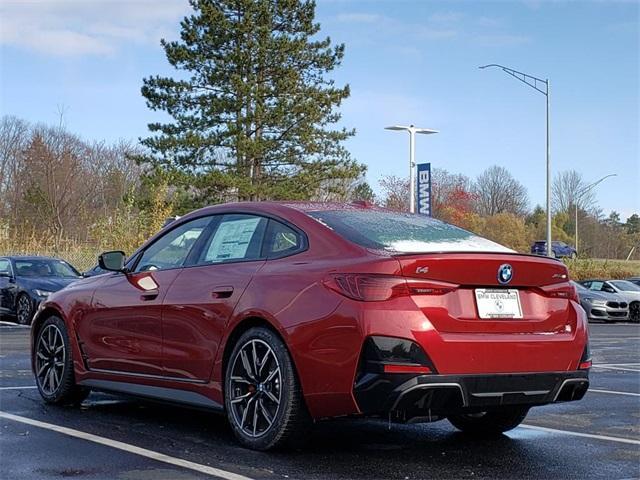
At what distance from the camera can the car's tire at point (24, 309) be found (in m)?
17.8

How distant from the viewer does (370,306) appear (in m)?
4.95

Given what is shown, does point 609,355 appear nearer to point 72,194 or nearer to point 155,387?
point 155,387

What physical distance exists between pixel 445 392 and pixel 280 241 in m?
1.45

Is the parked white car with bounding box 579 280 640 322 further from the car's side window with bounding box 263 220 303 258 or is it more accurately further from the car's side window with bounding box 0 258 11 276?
the car's side window with bounding box 263 220 303 258

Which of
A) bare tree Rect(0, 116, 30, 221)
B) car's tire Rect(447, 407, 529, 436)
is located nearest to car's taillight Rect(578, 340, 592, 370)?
car's tire Rect(447, 407, 529, 436)

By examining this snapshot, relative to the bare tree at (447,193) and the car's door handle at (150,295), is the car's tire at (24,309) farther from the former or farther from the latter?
the bare tree at (447,193)

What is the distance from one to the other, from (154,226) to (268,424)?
26545 millimetres

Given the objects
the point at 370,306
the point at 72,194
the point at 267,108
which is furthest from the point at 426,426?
the point at 72,194

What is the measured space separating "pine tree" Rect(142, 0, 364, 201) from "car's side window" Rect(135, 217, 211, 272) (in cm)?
3041

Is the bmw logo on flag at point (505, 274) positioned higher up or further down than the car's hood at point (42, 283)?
higher up

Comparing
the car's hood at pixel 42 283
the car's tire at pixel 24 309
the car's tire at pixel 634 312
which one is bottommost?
the car's tire at pixel 634 312

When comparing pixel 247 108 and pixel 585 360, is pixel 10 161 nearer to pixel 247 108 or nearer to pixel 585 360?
pixel 247 108

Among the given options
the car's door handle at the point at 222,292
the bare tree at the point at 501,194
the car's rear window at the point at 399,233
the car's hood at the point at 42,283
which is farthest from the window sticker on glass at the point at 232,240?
the bare tree at the point at 501,194

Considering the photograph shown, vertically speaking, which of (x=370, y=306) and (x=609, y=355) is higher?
(x=370, y=306)
